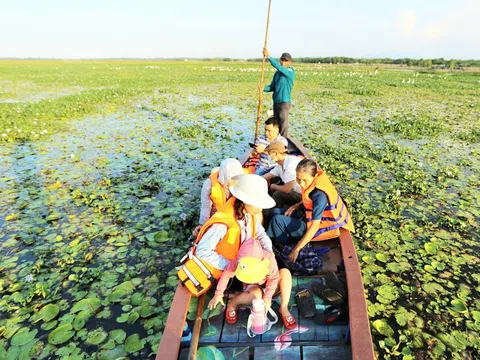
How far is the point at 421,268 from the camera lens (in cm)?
346

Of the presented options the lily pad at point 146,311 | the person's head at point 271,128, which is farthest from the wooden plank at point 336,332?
the person's head at point 271,128

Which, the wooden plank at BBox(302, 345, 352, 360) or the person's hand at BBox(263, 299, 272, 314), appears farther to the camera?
the person's hand at BBox(263, 299, 272, 314)

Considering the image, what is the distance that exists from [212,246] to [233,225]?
22cm

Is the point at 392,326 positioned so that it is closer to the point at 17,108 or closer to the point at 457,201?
the point at 457,201

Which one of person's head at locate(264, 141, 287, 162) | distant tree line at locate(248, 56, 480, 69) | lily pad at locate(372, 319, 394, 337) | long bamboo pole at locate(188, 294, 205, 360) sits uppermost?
person's head at locate(264, 141, 287, 162)

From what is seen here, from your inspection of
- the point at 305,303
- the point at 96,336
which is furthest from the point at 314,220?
the point at 96,336

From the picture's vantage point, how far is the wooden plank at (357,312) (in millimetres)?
1816

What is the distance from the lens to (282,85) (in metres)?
6.07

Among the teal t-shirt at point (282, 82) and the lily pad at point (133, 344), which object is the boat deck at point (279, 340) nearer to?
the lily pad at point (133, 344)

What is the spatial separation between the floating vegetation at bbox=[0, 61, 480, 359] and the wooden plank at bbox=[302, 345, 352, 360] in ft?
2.18

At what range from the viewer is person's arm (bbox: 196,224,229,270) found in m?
2.23

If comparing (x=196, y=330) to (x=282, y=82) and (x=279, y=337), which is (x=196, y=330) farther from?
(x=282, y=82)

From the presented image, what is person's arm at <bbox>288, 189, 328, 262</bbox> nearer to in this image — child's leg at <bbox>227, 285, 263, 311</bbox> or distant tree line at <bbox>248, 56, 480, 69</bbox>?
child's leg at <bbox>227, 285, 263, 311</bbox>

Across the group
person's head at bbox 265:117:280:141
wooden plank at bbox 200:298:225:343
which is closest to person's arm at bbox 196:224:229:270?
wooden plank at bbox 200:298:225:343
